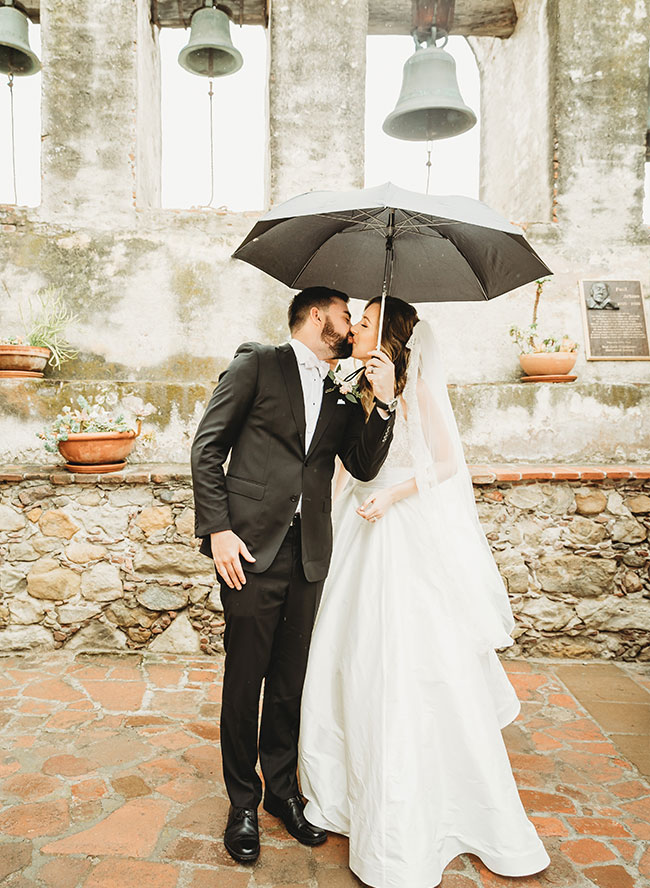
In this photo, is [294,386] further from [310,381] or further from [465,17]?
[465,17]

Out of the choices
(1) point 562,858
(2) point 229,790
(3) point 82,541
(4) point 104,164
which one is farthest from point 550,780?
(4) point 104,164

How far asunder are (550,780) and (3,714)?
2.88 metres

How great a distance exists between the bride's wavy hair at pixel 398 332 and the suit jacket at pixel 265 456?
29cm

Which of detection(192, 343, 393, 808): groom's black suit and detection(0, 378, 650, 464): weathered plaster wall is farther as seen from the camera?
detection(0, 378, 650, 464): weathered plaster wall

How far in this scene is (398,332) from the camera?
9.18 feet

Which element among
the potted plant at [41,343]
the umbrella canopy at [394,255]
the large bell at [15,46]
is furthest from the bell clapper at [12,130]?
the umbrella canopy at [394,255]

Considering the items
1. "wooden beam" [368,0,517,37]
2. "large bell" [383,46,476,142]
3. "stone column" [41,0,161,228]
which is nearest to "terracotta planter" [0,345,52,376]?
"stone column" [41,0,161,228]

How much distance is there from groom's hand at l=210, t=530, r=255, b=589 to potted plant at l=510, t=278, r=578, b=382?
3.64 meters

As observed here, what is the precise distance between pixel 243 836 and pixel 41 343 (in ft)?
13.1

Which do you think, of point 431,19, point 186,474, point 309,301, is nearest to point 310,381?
point 309,301

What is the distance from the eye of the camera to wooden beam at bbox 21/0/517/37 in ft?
19.4

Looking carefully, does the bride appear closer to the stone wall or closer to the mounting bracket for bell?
the stone wall

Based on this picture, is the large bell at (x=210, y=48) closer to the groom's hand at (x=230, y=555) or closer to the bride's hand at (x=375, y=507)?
the bride's hand at (x=375, y=507)

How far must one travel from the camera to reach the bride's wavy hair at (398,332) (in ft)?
9.10
